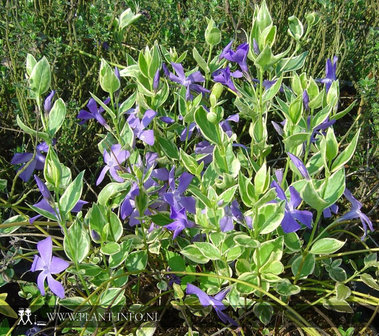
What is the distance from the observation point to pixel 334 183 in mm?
1190

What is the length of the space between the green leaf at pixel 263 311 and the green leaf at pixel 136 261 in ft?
1.01

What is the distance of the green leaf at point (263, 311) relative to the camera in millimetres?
1327

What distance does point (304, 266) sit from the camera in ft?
4.28

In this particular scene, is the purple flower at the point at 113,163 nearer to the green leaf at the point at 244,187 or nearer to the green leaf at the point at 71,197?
the green leaf at the point at 71,197

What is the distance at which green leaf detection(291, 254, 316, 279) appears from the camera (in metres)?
1.29

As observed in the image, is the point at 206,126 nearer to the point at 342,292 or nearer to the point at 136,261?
the point at 136,261

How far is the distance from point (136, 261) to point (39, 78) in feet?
1.71

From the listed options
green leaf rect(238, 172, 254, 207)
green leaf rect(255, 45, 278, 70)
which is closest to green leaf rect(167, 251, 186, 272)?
Answer: green leaf rect(238, 172, 254, 207)

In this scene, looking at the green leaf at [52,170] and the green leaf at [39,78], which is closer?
the green leaf at [52,170]

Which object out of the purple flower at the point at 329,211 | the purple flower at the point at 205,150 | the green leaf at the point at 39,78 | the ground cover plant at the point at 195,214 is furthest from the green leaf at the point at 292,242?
the green leaf at the point at 39,78

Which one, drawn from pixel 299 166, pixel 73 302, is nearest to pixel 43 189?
pixel 73 302

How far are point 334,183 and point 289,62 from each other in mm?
445

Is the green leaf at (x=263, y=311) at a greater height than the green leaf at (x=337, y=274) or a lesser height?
lesser

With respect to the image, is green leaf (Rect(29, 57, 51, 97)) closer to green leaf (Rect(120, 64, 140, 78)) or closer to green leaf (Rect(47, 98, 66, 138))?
green leaf (Rect(47, 98, 66, 138))
